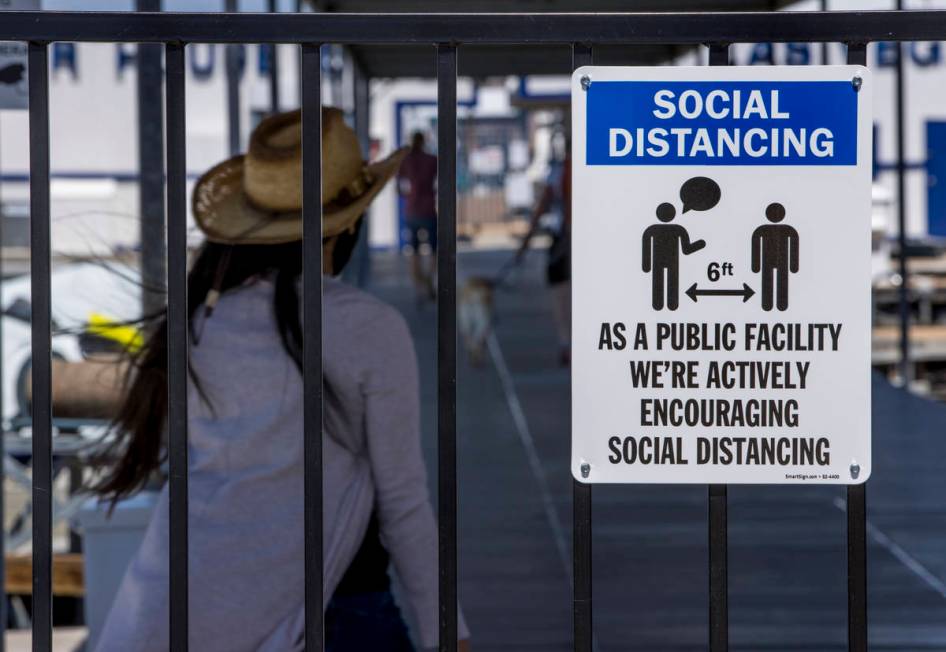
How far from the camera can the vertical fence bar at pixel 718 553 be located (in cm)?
200

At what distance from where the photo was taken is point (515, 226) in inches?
1355

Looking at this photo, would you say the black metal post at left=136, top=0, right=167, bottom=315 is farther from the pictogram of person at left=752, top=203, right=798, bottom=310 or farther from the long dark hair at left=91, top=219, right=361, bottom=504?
the pictogram of person at left=752, top=203, right=798, bottom=310

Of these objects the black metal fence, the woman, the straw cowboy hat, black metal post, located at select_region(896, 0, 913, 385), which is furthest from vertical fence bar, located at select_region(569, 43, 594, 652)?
black metal post, located at select_region(896, 0, 913, 385)

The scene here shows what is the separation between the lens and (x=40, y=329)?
205 centimetres

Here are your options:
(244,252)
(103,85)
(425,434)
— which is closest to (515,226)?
(103,85)

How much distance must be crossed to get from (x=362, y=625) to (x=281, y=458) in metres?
0.33

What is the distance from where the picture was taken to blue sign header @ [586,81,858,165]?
194cm

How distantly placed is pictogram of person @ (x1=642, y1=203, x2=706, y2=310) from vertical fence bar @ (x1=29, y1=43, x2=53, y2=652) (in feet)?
2.59

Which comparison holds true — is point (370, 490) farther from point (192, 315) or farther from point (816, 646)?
point (816, 646)

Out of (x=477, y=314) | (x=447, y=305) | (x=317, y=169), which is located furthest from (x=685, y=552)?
(x=477, y=314)

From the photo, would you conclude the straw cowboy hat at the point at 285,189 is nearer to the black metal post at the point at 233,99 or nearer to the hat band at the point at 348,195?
the hat band at the point at 348,195

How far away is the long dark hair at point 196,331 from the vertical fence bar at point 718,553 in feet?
2.36

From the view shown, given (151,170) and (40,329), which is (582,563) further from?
(151,170)

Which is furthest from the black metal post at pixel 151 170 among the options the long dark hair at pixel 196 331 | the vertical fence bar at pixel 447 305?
the vertical fence bar at pixel 447 305
